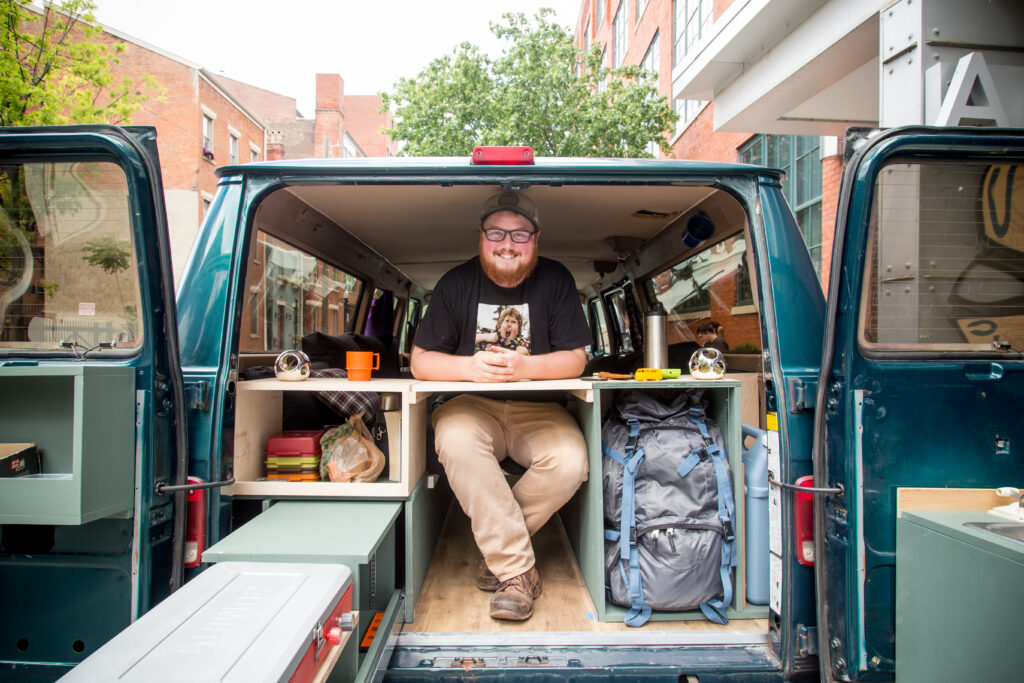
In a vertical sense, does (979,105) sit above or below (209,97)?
below

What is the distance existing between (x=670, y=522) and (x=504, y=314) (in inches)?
53.4

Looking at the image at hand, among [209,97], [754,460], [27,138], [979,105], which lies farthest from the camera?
[209,97]

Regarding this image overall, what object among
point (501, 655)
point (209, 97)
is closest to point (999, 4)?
point (501, 655)

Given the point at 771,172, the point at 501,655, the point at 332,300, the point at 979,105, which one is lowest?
the point at 501,655

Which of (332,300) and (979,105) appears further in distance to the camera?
(332,300)

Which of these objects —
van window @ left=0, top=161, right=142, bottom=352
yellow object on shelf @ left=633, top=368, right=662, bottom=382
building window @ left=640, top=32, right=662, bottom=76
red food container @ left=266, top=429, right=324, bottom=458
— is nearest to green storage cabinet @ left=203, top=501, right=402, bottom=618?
red food container @ left=266, top=429, right=324, bottom=458

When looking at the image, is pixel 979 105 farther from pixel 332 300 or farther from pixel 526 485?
pixel 332 300

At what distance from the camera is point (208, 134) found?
19344mm

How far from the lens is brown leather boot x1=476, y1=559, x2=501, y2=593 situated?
2.48 meters

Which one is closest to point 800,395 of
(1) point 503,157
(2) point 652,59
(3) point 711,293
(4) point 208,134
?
(1) point 503,157

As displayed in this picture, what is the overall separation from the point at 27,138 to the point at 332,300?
9.44ft

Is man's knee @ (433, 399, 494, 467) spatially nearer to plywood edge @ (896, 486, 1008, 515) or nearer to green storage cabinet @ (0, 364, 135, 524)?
green storage cabinet @ (0, 364, 135, 524)

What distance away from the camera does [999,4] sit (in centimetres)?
321

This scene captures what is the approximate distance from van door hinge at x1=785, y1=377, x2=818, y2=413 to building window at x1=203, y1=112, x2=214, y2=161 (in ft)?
69.3
